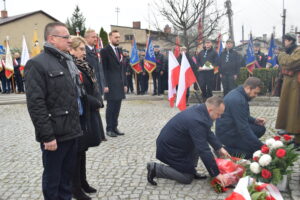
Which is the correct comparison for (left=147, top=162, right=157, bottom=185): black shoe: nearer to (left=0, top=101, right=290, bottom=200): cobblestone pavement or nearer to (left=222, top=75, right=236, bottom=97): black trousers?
(left=0, top=101, right=290, bottom=200): cobblestone pavement

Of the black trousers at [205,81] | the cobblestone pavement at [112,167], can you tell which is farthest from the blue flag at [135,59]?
the cobblestone pavement at [112,167]

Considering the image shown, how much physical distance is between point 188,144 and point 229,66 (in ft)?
23.7

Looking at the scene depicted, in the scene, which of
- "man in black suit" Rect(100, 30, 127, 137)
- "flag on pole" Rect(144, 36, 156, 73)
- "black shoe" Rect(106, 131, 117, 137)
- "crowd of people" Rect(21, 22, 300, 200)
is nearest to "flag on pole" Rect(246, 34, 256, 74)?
"flag on pole" Rect(144, 36, 156, 73)

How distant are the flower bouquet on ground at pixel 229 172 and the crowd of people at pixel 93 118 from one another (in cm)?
10

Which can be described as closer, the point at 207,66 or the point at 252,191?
the point at 252,191

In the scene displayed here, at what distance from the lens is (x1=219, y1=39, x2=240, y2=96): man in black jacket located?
10.9 metres

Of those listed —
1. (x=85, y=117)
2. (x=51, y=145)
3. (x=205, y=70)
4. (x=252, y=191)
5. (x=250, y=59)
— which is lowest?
(x=252, y=191)

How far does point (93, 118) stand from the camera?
149 inches

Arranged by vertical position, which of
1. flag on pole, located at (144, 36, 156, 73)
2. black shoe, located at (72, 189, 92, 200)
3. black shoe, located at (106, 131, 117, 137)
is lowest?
black shoe, located at (72, 189, 92, 200)

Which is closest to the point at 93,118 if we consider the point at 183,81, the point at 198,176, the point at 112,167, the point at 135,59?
the point at 112,167

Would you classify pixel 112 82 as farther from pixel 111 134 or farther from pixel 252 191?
pixel 252 191

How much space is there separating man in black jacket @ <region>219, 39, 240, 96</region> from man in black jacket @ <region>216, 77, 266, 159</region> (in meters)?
6.18

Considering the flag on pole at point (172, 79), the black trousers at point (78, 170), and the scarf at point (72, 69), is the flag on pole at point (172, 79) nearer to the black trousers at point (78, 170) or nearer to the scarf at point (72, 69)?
the black trousers at point (78, 170)

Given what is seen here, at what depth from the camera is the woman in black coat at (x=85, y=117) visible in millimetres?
3618
